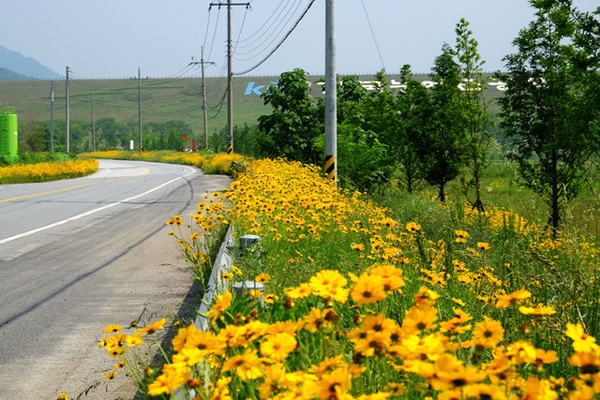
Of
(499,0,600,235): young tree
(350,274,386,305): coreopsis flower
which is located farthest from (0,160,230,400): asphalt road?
(499,0,600,235): young tree

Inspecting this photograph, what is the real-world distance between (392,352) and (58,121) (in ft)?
529

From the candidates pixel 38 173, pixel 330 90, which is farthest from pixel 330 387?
pixel 38 173

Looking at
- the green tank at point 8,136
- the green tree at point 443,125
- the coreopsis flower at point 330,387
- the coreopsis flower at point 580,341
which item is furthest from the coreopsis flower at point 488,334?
the green tank at point 8,136

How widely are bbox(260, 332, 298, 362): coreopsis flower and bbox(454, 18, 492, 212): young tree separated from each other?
17832 millimetres

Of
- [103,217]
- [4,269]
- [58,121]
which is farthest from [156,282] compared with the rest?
[58,121]

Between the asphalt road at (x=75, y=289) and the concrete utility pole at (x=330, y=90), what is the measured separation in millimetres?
3522

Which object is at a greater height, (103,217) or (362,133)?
(362,133)

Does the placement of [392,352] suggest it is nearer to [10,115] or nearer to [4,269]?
[4,269]

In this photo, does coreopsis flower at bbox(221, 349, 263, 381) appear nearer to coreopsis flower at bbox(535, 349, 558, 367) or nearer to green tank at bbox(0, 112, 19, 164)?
coreopsis flower at bbox(535, 349, 558, 367)

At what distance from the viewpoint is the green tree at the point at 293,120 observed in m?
23.4

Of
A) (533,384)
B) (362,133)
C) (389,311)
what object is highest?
(362,133)

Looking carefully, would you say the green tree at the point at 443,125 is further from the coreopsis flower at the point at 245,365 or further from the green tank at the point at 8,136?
the green tank at the point at 8,136

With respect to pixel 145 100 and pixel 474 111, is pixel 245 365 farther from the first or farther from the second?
pixel 145 100

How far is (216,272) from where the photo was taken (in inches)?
211
